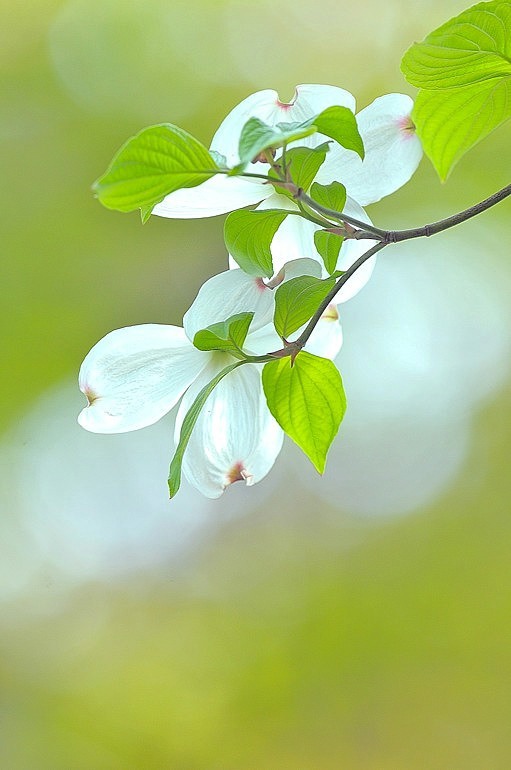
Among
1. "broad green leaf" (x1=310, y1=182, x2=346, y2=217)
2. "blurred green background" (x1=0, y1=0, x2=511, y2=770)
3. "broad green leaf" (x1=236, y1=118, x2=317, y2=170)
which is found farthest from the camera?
"blurred green background" (x1=0, y1=0, x2=511, y2=770)

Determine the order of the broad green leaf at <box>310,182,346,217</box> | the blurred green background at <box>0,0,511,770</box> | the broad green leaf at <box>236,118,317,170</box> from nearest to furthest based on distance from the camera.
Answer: the broad green leaf at <box>236,118,317,170</box>
the broad green leaf at <box>310,182,346,217</box>
the blurred green background at <box>0,0,511,770</box>

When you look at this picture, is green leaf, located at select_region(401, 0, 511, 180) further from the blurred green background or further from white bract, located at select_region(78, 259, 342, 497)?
the blurred green background

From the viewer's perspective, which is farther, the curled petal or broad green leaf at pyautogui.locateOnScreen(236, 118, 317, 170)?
the curled petal

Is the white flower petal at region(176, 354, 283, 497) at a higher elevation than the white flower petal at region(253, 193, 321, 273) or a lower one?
lower

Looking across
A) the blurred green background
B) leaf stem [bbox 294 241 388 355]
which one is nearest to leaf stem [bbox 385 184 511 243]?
leaf stem [bbox 294 241 388 355]

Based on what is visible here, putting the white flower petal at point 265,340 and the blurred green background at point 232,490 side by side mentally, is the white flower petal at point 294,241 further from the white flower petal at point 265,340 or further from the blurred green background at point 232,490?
the blurred green background at point 232,490

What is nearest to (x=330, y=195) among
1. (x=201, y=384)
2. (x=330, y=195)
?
(x=330, y=195)
